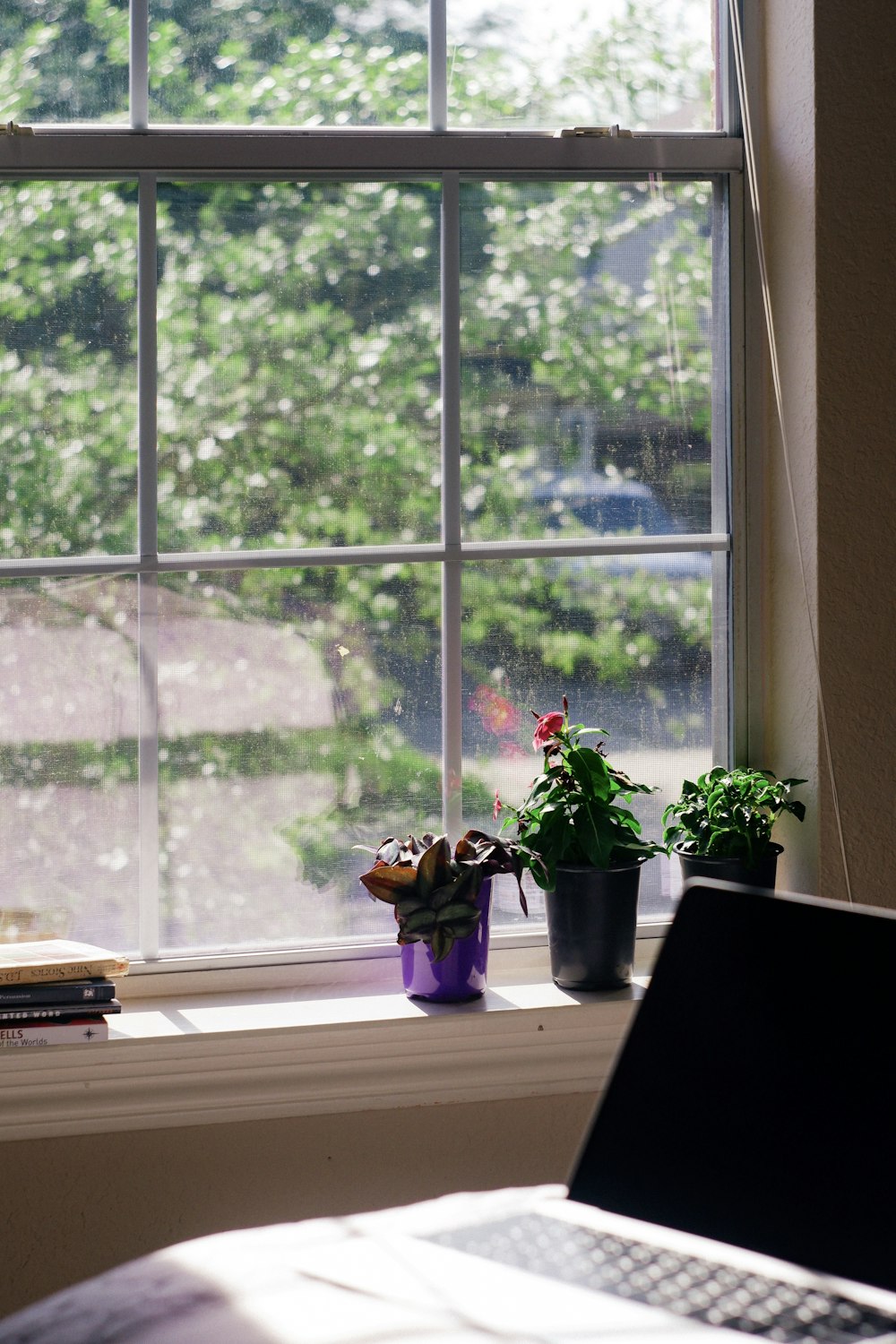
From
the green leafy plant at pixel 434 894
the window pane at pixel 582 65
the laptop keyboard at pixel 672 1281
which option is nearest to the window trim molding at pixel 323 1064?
the green leafy plant at pixel 434 894

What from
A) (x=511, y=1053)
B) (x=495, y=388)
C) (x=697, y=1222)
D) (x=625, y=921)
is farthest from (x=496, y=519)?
(x=697, y=1222)

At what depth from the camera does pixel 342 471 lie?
1.76 metres

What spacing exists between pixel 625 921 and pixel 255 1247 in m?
1.03

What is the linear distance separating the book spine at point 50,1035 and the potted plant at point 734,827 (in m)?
0.82

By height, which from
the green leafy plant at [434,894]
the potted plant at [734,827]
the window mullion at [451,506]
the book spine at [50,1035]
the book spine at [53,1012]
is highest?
the window mullion at [451,506]

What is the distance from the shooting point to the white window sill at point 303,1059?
4.98 feet

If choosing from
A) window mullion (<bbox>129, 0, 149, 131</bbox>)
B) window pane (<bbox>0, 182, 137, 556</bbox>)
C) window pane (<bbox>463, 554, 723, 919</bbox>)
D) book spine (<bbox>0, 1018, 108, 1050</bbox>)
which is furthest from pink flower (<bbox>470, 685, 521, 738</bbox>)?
window mullion (<bbox>129, 0, 149, 131</bbox>)

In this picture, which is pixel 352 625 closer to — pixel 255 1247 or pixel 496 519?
pixel 496 519

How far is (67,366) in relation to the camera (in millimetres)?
1698

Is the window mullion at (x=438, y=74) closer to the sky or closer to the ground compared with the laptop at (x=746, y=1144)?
closer to the sky

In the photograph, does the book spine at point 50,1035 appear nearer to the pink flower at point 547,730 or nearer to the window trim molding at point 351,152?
the pink flower at point 547,730

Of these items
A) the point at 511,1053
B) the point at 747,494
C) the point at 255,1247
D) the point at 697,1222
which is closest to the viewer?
the point at 255,1247

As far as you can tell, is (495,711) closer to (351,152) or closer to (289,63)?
(351,152)

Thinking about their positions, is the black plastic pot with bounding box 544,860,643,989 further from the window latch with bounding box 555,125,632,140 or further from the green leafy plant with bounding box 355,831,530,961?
the window latch with bounding box 555,125,632,140
